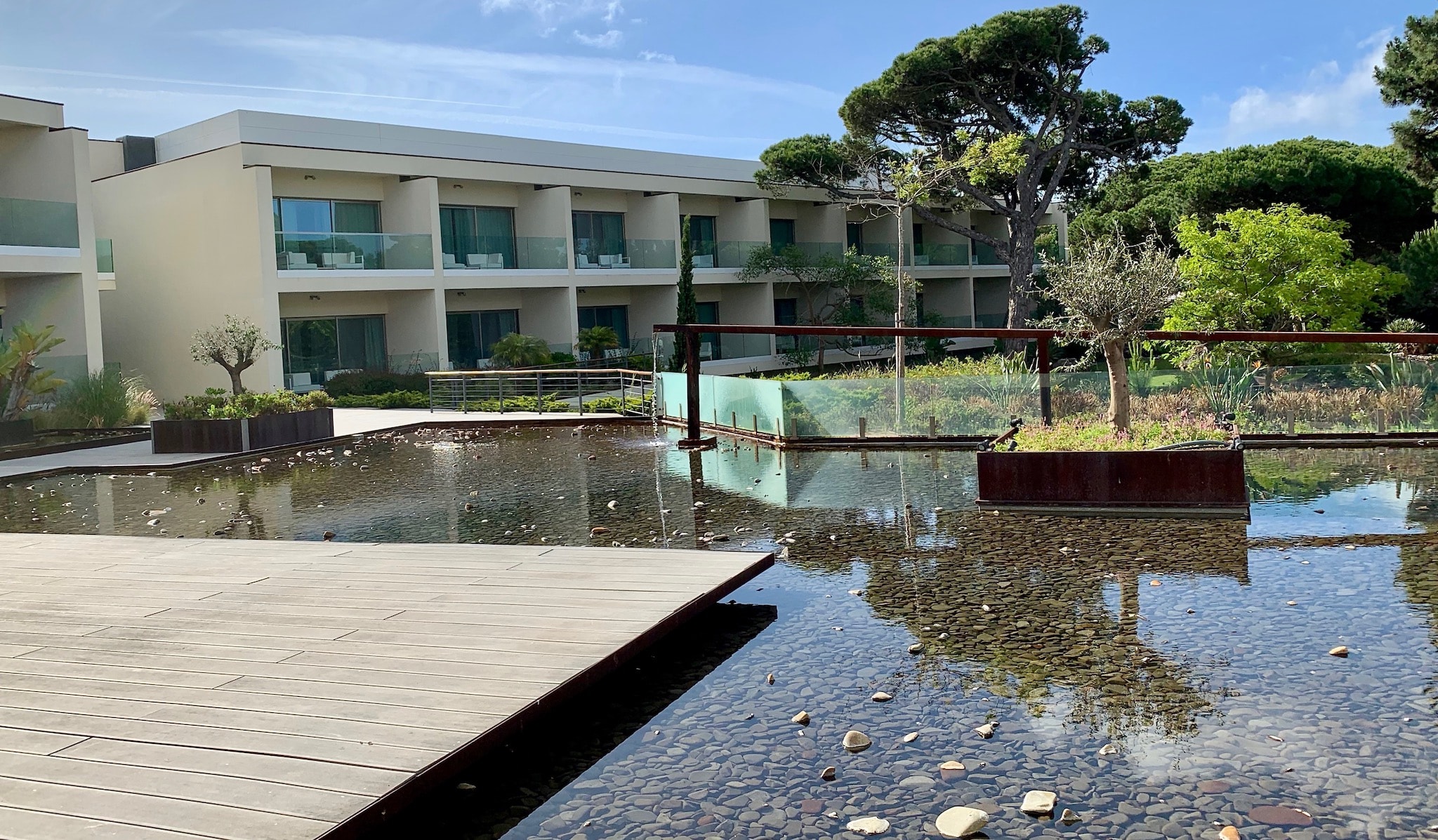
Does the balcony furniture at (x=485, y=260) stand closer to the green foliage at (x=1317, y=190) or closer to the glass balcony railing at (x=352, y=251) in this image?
the glass balcony railing at (x=352, y=251)

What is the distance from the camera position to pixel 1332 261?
22.2 meters

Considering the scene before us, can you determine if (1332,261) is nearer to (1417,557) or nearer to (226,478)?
(1417,557)

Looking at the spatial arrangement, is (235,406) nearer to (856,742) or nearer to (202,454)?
(202,454)

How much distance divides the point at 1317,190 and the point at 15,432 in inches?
1120

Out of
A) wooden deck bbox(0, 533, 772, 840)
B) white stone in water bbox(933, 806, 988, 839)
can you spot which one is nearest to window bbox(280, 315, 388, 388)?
wooden deck bbox(0, 533, 772, 840)

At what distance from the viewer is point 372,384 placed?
95.7 feet

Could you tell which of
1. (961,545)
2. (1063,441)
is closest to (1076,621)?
(961,545)

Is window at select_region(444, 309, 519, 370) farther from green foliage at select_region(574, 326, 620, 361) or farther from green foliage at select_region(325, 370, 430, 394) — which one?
green foliage at select_region(325, 370, 430, 394)

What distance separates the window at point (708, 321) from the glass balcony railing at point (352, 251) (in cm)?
945

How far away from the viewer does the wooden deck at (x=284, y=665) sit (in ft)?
14.1

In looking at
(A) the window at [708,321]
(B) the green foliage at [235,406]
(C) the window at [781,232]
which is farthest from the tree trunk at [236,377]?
(C) the window at [781,232]

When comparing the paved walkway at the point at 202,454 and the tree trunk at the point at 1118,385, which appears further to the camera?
the paved walkway at the point at 202,454

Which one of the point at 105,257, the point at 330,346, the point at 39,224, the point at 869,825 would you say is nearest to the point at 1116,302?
the point at 869,825

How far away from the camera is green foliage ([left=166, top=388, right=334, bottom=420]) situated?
1900 centimetres
